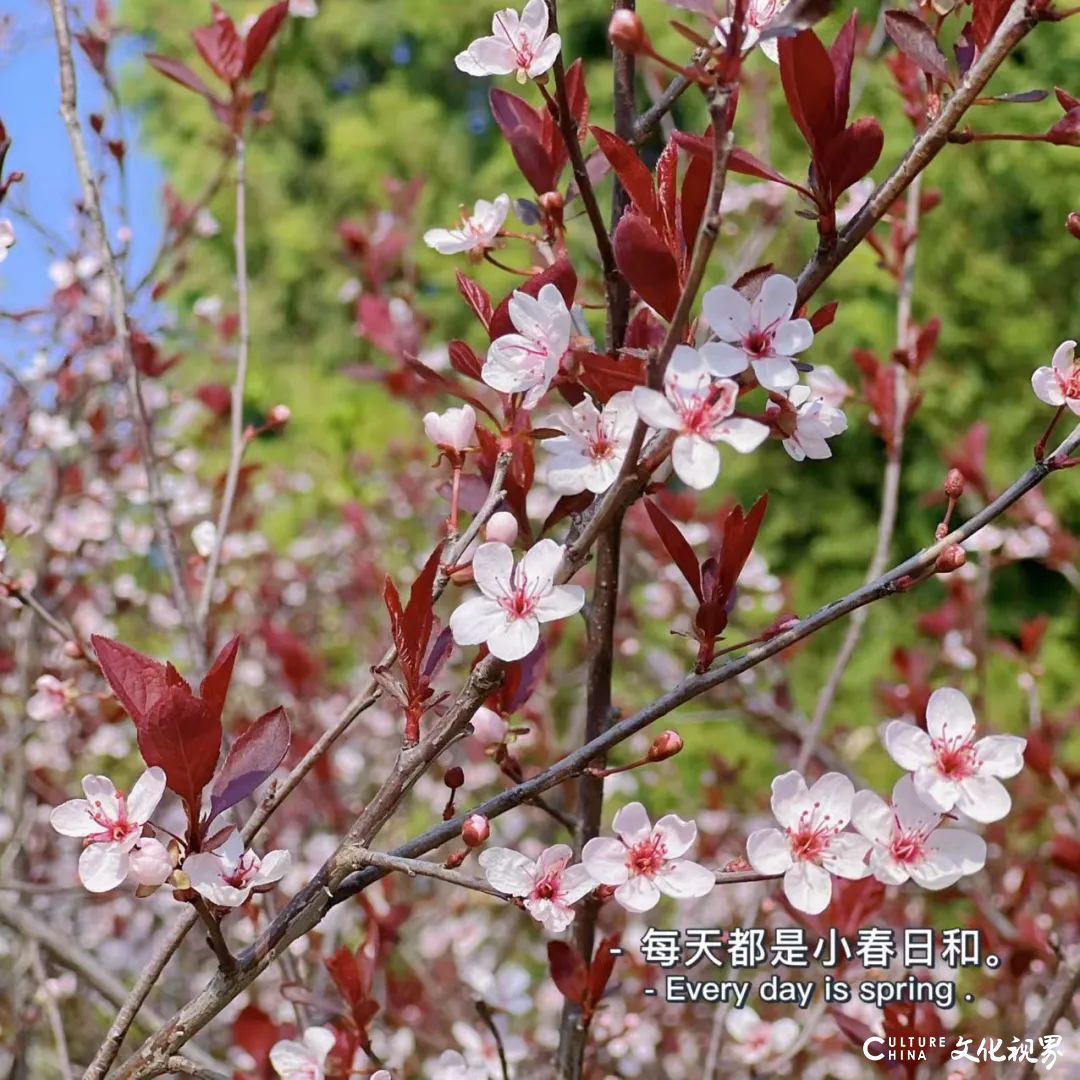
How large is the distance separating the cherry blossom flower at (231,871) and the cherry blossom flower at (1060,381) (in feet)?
2.13

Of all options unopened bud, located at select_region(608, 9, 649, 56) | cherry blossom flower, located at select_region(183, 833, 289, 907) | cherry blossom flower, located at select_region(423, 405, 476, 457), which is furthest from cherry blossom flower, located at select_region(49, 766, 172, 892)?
unopened bud, located at select_region(608, 9, 649, 56)

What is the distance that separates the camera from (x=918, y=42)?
0.75m

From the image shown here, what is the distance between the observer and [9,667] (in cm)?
253

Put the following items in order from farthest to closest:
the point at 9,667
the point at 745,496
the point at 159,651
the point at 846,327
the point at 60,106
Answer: the point at 745,496
the point at 846,327
the point at 159,651
the point at 9,667
the point at 60,106

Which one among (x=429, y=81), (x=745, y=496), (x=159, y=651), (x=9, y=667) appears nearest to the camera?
(x=9, y=667)

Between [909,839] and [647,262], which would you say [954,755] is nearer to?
[909,839]

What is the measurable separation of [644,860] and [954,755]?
0.24 meters

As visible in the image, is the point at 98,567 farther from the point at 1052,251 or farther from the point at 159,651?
the point at 1052,251

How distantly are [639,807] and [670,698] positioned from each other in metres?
0.08

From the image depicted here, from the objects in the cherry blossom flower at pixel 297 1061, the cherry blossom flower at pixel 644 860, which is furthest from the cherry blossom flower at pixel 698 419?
the cherry blossom flower at pixel 297 1061

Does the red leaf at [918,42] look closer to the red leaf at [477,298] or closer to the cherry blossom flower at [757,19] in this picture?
the cherry blossom flower at [757,19]

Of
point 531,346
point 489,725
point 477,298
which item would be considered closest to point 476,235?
point 477,298

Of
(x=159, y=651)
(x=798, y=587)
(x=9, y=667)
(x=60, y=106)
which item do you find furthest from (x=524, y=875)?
(x=798, y=587)

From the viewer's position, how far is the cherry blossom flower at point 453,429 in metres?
0.82
